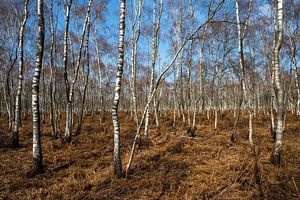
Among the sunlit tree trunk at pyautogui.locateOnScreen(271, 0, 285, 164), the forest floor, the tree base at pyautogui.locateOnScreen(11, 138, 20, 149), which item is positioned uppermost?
the sunlit tree trunk at pyautogui.locateOnScreen(271, 0, 285, 164)

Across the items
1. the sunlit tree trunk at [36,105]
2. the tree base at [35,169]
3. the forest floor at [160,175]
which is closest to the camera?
the forest floor at [160,175]

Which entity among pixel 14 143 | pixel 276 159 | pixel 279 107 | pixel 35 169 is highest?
pixel 279 107

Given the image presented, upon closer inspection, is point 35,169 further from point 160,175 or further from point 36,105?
point 160,175

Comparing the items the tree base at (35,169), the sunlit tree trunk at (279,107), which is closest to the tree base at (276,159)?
the sunlit tree trunk at (279,107)

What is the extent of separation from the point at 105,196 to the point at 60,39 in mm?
15217

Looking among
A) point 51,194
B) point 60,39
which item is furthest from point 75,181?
point 60,39

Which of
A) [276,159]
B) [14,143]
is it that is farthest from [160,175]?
[14,143]

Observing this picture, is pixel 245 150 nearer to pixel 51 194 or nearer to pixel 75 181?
pixel 75 181

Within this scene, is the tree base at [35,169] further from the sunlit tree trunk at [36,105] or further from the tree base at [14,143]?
the tree base at [14,143]

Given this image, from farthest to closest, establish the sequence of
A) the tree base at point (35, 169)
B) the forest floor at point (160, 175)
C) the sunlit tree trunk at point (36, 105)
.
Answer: the sunlit tree trunk at point (36, 105), the tree base at point (35, 169), the forest floor at point (160, 175)

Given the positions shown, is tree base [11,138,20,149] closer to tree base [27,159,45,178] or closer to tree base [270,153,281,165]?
tree base [27,159,45,178]

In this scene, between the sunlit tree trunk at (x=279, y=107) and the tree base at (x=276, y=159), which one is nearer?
the sunlit tree trunk at (x=279, y=107)

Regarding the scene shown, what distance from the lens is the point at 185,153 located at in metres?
8.41

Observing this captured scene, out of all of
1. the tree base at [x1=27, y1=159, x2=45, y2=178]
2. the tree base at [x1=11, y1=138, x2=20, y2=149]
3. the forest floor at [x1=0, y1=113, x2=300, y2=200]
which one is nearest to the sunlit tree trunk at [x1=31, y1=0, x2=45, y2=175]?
the tree base at [x1=27, y1=159, x2=45, y2=178]
